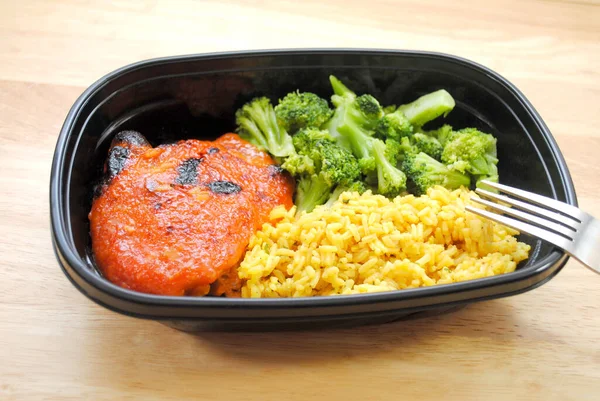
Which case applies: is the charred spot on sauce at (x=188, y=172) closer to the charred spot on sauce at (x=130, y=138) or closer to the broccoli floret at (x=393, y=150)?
the charred spot on sauce at (x=130, y=138)

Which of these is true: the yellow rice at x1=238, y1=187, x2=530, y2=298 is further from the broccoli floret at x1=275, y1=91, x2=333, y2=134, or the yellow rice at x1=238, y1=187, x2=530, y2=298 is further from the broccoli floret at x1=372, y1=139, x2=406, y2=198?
the broccoli floret at x1=275, y1=91, x2=333, y2=134

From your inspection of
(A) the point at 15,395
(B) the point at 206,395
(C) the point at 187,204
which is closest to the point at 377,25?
(C) the point at 187,204

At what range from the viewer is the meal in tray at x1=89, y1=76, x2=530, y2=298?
2.10 metres

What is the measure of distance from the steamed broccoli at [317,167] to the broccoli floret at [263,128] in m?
0.09

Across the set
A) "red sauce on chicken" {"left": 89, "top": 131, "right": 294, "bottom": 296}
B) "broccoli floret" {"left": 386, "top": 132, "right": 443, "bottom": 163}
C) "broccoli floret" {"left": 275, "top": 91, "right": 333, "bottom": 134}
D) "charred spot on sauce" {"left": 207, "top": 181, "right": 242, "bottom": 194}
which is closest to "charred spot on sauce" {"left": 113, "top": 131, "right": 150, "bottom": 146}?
"red sauce on chicken" {"left": 89, "top": 131, "right": 294, "bottom": 296}

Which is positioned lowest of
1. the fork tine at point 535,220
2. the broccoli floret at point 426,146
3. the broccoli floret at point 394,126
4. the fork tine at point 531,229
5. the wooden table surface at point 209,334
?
the wooden table surface at point 209,334

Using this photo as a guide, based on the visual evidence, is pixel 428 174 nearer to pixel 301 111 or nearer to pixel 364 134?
pixel 364 134

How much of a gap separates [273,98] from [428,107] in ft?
2.59

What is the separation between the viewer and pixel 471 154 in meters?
2.51

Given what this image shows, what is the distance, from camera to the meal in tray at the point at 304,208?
2.10 meters

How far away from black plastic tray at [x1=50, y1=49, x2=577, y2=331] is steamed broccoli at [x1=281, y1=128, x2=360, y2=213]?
0.39 meters

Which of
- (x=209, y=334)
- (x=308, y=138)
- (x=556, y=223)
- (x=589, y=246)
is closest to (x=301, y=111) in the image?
(x=308, y=138)

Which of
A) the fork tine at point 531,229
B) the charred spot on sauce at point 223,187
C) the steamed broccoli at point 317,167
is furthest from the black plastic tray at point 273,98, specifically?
the charred spot on sauce at point 223,187

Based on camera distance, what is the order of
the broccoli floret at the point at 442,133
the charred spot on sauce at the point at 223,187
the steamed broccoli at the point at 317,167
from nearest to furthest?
1. the charred spot on sauce at the point at 223,187
2. the steamed broccoli at the point at 317,167
3. the broccoli floret at the point at 442,133
